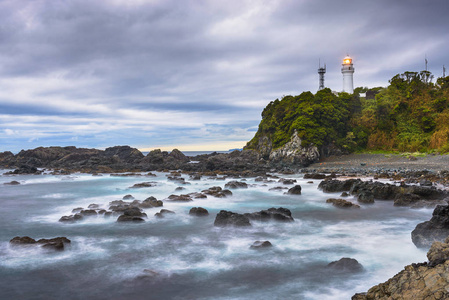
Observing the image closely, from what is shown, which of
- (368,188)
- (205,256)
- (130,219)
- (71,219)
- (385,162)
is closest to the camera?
(205,256)

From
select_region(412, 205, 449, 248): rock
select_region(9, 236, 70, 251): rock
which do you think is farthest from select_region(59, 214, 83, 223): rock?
select_region(412, 205, 449, 248): rock

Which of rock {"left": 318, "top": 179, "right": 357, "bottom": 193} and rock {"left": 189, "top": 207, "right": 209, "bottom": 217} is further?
rock {"left": 318, "top": 179, "right": 357, "bottom": 193}

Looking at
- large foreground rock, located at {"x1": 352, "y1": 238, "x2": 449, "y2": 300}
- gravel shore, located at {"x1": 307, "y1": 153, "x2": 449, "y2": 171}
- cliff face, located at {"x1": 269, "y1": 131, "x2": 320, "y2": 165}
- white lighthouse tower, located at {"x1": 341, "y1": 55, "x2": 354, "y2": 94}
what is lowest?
large foreground rock, located at {"x1": 352, "y1": 238, "x2": 449, "y2": 300}

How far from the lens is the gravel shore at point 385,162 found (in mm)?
27616

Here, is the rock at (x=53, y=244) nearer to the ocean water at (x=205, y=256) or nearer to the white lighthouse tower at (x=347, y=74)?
the ocean water at (x=205, y=256)

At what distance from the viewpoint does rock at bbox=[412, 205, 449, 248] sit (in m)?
8.26

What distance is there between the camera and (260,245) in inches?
353

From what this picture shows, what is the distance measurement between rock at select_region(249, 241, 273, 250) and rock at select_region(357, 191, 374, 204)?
8132 millimetres

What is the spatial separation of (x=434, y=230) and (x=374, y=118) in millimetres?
38570

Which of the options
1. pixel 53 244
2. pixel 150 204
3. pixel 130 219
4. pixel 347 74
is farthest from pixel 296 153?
pixel 347 74

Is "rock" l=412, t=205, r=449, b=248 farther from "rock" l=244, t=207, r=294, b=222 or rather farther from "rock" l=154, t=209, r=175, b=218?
"rock" l=154, t=209, r=175, b=218

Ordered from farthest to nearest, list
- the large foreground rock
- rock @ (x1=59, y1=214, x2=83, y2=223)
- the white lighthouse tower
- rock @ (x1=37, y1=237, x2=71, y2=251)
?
the white lighthouse tower
rock @ (x1=59, y1=214, x2=83, y2=223)
rock @ (x1=37, y1=237, x2=71, y2=251)
the large foreground rock

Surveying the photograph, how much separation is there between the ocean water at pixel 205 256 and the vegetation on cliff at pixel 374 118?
2778 cm

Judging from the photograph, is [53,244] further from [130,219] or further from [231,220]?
[231,220]
